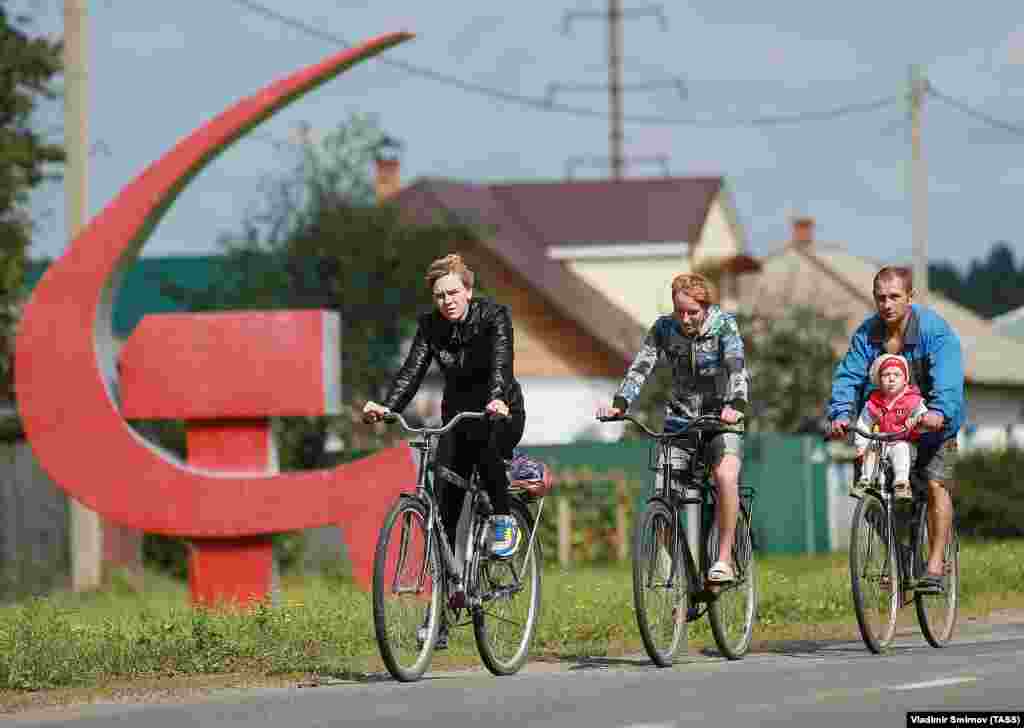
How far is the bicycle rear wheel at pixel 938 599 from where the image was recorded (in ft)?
36.9

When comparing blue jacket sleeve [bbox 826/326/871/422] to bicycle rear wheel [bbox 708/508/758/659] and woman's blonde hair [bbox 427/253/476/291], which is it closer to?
bicycle rear wheel [bbox 708/508/758/659]

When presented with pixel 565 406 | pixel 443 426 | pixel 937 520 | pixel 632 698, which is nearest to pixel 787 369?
pixel 565 406

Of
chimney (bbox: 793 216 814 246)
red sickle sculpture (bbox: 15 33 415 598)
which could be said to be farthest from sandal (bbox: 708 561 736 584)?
chimney (bbox: 793 216 814 246)

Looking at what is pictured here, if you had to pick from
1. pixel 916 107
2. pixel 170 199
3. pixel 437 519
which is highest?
pixel 916 107

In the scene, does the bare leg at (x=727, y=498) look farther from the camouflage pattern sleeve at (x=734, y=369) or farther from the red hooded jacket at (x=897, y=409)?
the red hooded jacket at (x=897, y=409)

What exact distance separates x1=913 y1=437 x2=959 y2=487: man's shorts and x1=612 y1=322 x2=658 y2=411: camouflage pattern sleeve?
158cm

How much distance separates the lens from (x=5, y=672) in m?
9.98

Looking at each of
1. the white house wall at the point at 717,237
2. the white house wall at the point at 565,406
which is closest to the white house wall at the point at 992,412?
the white house wall at the point at 717,237

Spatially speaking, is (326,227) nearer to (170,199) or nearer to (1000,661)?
(170,199)

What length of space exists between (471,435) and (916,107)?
25933mm

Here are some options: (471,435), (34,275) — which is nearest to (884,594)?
(471,435)

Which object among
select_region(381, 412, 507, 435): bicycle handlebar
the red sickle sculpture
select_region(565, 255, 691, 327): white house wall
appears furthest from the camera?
select_region(565, 255, 691, 327): white house wall

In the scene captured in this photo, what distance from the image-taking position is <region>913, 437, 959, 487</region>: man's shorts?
1112 cm

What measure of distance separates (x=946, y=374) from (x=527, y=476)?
92.5 inches
